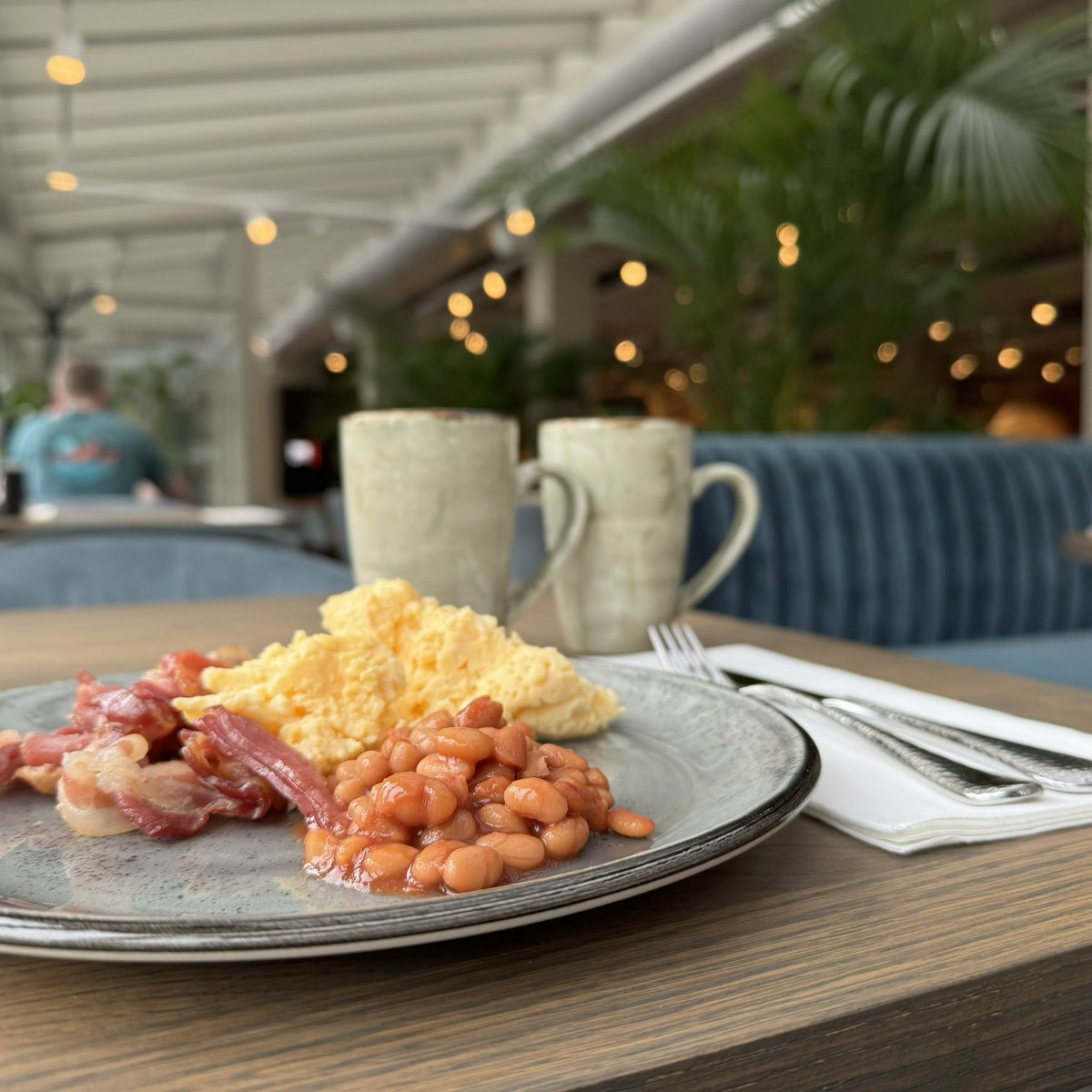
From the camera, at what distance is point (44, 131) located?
741 centimetres

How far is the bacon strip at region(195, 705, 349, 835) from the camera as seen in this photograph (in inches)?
17.5

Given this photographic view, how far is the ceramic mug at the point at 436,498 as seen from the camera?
806 mm

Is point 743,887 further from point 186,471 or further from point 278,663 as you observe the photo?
point 186,471

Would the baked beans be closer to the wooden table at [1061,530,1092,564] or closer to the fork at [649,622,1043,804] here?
the fork at [649,622,1043,804]

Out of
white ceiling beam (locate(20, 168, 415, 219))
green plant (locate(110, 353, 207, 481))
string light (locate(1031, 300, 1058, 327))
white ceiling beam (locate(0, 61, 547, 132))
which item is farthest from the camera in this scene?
string light (locate(1031, 300, 1058, 327))

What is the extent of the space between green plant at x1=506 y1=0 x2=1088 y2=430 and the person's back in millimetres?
2305

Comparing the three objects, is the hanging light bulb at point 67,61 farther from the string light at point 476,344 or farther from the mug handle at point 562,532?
the mug handle at point 562,532

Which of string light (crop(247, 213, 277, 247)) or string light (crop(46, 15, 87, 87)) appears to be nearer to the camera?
string light (crop(46, 15, 87, 87))

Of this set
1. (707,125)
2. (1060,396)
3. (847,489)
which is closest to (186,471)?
(707,125)

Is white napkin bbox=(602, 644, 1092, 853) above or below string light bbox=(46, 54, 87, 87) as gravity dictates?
below

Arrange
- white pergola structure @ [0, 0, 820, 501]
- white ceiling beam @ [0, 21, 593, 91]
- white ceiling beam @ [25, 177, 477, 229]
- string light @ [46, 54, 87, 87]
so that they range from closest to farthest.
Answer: string light @ [46, 54, 87, 87] → white pergola structure @ [0, 0, 820, 501] → white ceiling beam @ [0, 21, 593, 91] → white ceiling beam @ [25, 177, 477, 229]

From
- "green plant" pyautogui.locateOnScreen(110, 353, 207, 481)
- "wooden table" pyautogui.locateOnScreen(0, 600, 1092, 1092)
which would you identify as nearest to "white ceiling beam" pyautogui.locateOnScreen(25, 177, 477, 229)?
"green plant" pyautogui.locateOnScreen(110, 353, 207, 481)

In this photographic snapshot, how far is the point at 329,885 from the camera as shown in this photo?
1.30 feet

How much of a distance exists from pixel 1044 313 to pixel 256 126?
863 centimetres
